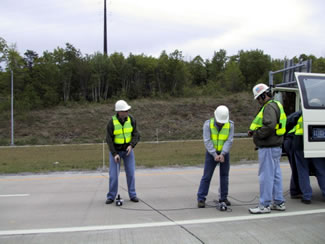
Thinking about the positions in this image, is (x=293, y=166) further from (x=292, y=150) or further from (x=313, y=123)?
(x=313, y=123)

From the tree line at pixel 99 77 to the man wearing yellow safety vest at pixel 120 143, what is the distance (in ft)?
140

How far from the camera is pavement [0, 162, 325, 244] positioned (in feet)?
15.3

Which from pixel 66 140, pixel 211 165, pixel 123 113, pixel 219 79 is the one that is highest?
pixel 219 79

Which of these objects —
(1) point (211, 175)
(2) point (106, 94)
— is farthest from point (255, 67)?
(1) point (211, 175)

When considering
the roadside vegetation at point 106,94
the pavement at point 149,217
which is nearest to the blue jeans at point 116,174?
the pavement at point 149,217

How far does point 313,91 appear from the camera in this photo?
20.7 feet

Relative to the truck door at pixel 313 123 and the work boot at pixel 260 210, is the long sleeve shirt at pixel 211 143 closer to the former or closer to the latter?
the work boot at pixel 260 210

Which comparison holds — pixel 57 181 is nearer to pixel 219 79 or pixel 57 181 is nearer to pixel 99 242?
pixel 99 242

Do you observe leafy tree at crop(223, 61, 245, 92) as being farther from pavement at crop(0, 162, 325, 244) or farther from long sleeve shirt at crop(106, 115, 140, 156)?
long sleeve shirt at crop(106, 115, 140, 156)

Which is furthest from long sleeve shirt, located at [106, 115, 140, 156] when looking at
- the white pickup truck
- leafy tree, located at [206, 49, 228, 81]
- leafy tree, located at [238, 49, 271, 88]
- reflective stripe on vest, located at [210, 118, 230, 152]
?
leafy tree, located at [206, 49, 228, 81]

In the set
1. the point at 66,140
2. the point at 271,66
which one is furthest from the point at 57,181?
the point at 271,66

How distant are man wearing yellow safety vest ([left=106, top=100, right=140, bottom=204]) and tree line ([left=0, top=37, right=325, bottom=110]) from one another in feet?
140

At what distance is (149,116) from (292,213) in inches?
1558

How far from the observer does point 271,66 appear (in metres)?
65.4
